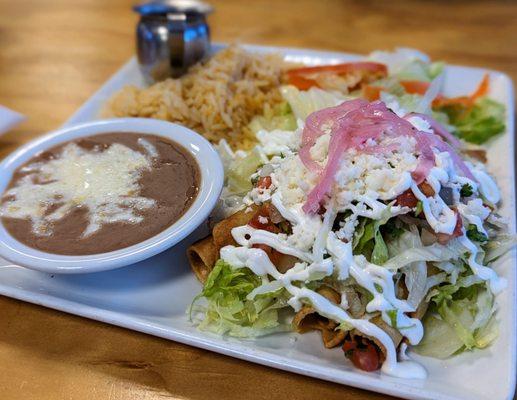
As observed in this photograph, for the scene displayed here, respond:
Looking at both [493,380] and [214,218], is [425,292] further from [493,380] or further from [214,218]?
[214,218]

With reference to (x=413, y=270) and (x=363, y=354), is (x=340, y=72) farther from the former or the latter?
(x=363, y=354)

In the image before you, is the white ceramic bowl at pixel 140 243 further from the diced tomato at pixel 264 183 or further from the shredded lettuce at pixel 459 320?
the shredded lettuce at pixel 459 320

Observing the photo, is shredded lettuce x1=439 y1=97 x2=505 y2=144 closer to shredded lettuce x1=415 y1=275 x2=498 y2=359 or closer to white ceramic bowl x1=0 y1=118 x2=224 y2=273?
shredded lettuce x1=415 y1=275 x2=498 y2=359

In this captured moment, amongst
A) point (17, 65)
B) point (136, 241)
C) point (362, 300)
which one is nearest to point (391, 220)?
point (362, 300)

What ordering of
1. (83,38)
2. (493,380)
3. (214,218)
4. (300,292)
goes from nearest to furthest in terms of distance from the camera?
(493,380) → (300,292) → (214,218) → (83,38)

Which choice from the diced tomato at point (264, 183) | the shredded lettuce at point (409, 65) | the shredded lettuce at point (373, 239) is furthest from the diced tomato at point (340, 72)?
the shredded lettuce at point (373, 239)
